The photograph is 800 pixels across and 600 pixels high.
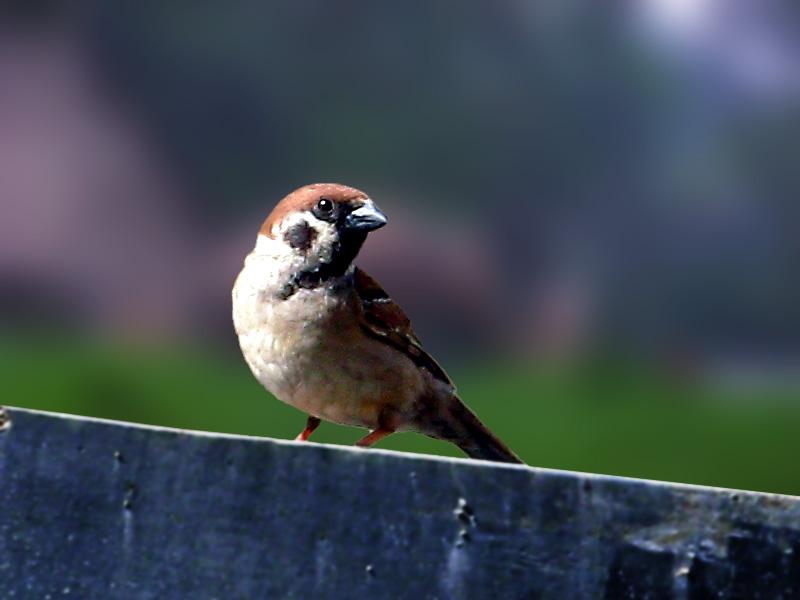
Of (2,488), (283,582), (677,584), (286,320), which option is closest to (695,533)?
(677,584)

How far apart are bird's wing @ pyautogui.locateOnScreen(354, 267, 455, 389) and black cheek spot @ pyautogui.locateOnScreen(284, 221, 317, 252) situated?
1.04 ft

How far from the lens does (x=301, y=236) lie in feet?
9.28

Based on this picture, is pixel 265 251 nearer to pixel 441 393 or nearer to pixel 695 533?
pixel 441 393

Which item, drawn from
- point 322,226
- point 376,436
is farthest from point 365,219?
point 376,436

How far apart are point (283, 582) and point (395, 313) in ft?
5.77

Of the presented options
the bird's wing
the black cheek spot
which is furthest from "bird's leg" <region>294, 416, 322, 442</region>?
the black cheek spot

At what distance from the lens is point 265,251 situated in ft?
9.53

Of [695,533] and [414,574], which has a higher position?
[695,533]

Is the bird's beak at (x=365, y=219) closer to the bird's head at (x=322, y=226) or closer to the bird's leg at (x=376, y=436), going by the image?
the bird's head at (x=322, y=226)

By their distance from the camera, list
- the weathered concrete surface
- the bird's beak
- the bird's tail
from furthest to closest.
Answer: the bird's tail
the bird's beak
the weathered concrete surface

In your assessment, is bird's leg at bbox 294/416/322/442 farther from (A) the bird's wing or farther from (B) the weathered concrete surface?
(B) the weathered concrete surface

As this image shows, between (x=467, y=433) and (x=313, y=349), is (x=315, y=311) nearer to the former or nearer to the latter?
(x=313, y=349)

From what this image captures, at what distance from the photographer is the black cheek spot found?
281cm

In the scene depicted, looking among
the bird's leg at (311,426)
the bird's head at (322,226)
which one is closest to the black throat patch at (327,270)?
the bird's head at (322,226)
